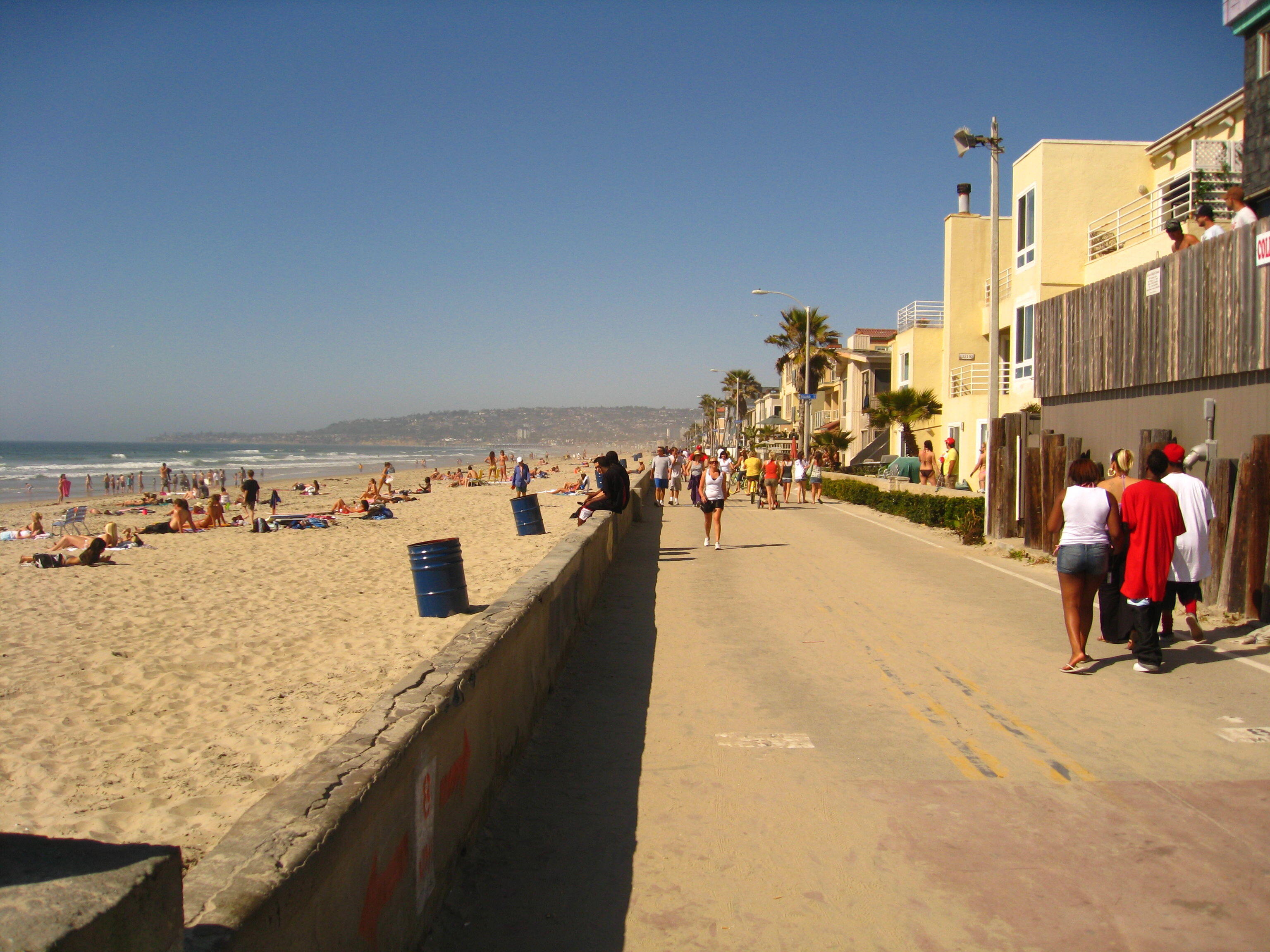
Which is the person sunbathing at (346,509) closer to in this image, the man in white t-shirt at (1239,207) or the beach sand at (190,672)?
the beach sand at (190,672)

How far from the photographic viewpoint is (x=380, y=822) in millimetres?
3135

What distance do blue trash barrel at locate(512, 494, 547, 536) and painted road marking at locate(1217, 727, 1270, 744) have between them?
1509cm

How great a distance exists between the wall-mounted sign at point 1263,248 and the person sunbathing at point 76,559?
18.7 m

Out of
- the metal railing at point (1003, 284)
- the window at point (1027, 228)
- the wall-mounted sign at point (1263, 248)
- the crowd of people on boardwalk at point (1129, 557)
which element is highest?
the window at point (1027, 228)

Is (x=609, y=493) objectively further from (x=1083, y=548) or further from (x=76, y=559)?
(x=76, y=559)

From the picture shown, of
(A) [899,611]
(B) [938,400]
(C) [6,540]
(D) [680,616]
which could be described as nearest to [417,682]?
(D) [680,616]

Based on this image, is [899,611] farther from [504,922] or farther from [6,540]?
[6,540]

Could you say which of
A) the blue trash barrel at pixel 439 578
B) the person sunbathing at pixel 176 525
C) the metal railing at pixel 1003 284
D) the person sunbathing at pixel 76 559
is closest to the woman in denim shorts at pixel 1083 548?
the blue trash barrel at pixel 439 578

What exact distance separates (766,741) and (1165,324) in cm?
918

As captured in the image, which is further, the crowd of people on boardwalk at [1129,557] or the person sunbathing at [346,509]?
the person sunbathing at [346,509]

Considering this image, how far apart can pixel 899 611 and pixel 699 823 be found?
6.30 meters

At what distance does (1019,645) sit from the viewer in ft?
28.3

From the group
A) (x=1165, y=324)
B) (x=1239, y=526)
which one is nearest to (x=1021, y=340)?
(x=1165, y=324)

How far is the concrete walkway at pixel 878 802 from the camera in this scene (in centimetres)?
Result: 372
